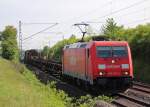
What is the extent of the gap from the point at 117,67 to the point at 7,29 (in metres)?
61.4

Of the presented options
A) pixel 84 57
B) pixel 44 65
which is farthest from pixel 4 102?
pixel 44 65

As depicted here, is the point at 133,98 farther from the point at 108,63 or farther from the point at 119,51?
the point at 119,51

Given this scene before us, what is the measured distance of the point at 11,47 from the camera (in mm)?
82000

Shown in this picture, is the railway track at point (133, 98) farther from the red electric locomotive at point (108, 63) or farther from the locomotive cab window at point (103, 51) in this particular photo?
the locomotive cab window at point (103, 51)

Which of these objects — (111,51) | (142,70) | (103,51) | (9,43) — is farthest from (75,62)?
(9,43)

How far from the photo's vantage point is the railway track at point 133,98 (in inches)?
809

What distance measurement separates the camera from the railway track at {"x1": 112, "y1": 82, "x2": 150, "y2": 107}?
809 inches

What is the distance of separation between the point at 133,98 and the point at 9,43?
60.8 m

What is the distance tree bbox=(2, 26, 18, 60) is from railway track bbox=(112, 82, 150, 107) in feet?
185

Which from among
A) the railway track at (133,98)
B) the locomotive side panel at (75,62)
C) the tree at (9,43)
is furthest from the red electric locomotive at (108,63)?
the tree at (9,43)

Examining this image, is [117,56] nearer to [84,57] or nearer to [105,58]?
[105,58]

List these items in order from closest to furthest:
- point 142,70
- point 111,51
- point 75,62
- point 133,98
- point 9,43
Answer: point 133,98 → point 111,51 → point 75,62 → point 142,70 → point 9,43

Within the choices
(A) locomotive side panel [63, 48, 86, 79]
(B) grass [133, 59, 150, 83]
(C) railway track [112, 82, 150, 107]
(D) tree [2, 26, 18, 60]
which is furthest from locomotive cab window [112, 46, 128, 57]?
(D) tree [2, 26, 18, 60]

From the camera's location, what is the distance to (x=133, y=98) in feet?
73.3
